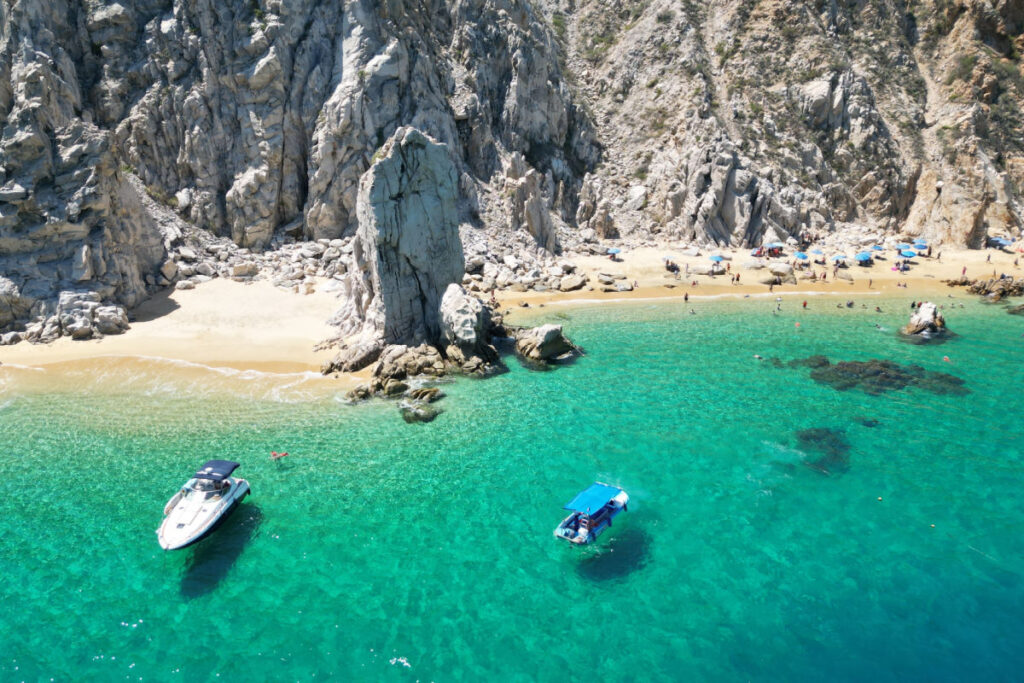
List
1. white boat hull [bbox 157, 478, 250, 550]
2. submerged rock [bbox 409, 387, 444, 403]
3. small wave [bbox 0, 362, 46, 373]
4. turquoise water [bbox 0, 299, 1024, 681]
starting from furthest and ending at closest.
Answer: small wave [bbox 0, 362, 46, 373] → submerged rock [bbox 409, 387, 444, 403] → white boat hull [bbox 157, 478, 250, 550] → turquoise water [bbox 0, 299, 1024, 681]

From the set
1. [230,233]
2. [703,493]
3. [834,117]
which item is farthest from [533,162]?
[703,493]

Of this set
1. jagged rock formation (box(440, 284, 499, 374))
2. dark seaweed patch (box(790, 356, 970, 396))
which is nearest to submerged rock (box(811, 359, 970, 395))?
dark seaweed patch (box(790, 356, 970, 396))

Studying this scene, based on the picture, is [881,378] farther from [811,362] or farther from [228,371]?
[228,371]

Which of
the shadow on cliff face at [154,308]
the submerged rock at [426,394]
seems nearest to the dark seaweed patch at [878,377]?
the submerged rock at [426,394]

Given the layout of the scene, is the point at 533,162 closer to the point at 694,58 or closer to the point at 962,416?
the point at 694,58

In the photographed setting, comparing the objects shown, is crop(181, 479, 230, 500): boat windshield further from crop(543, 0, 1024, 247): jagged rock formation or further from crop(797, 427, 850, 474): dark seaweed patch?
crop(543, 0, 1024, 247): jagged rock formation

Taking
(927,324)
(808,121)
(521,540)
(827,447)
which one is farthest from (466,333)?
(808,121)
